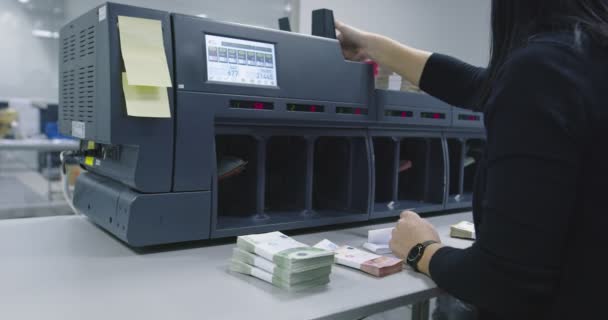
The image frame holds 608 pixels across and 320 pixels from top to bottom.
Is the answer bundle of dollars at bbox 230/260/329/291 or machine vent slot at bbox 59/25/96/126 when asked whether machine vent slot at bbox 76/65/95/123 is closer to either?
machine vent slot at bbox 59/25/96/126

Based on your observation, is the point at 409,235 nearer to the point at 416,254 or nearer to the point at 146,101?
the point at 416,254

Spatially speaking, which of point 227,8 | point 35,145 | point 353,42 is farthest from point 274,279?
point 35,145

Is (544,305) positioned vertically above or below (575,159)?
below

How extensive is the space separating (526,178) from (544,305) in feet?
0.61

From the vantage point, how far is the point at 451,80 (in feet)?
3.52

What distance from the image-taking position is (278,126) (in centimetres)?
92

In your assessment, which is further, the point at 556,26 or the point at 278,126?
the point at 278,126

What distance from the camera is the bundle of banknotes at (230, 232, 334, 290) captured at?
638mm

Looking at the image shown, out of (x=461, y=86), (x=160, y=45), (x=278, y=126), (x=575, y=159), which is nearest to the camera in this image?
(x=575, y=159)

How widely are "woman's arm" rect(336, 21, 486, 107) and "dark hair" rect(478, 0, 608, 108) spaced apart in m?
0.36

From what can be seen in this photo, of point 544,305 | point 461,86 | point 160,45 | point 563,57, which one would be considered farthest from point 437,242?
point 160,45

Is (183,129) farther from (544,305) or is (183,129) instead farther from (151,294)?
(544,305)

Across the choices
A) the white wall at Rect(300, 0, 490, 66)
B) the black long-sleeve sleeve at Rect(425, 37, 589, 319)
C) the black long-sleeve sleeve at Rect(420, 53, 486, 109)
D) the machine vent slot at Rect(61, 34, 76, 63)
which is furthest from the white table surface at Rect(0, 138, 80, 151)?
the black long-sleeve sleeve at Rect(425, 37, 589, 319)

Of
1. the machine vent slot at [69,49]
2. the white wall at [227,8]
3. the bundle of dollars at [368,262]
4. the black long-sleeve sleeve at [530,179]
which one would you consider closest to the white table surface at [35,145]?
the white wall at [227,8]
